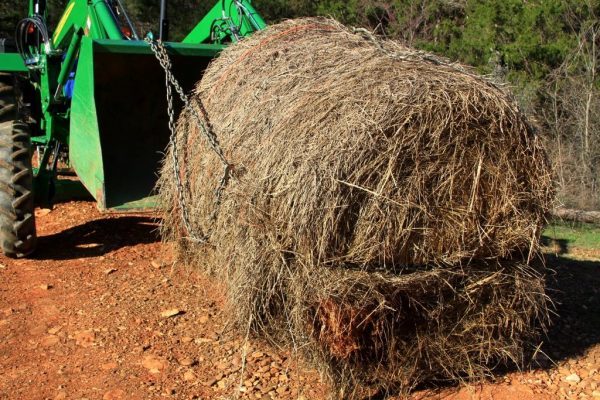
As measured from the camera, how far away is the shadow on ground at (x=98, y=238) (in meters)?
6.48

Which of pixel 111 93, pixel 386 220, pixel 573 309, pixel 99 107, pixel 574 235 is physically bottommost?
pixel 574 235

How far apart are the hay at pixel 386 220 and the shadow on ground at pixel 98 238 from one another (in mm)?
2412

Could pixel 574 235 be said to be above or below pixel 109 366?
below

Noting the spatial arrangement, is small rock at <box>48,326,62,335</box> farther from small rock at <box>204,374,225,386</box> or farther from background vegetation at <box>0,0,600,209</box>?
background vegetation at <box>0,0,600,209</box>

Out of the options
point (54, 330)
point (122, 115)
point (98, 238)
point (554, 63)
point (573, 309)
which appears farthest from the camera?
point (554, 63)

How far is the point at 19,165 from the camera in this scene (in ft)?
19.6

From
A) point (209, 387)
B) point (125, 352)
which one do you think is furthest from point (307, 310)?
point (125, 352)

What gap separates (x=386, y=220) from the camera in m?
3.81

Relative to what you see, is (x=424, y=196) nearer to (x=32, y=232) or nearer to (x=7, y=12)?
(x=32, y=232)

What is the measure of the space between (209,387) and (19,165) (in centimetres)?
282

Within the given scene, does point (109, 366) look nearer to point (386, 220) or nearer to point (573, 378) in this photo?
point (386, 220)

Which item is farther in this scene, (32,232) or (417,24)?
(417,24)

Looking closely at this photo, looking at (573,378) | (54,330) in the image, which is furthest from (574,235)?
(54,330)

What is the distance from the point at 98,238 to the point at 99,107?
1320 millimetres
